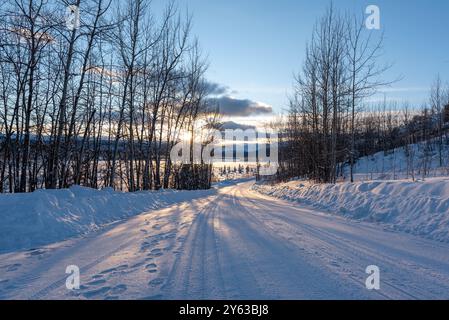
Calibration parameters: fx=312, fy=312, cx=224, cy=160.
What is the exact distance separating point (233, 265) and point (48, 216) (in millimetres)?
4952

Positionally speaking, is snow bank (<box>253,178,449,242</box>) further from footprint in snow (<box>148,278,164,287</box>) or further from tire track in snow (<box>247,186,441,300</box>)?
footprint in snow (<box>148,278,164,287</box>)

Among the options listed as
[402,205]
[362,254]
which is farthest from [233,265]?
[402,205]

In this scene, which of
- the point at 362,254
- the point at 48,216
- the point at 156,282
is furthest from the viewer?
the point at 48,216

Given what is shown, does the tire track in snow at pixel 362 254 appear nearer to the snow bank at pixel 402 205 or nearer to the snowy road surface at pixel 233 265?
the snowy road surface at pixel 233 265

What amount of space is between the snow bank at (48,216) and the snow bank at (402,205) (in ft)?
25.3

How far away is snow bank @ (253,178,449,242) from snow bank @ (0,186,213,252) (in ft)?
25.3

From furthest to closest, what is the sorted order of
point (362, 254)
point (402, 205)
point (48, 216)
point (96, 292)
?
point (402, 205) < point (48, 216) < point (362, 254) < point (96, 292)

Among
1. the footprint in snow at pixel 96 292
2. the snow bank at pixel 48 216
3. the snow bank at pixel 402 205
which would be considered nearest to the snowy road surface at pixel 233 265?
the footprint in snow at pixel 96 292

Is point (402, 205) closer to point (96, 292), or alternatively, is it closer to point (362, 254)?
point (362, 254)

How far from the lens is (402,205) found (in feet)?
28.5

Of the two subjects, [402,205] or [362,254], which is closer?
[362,254]

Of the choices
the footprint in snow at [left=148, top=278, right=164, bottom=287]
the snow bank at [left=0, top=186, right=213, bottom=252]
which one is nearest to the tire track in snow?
the footprint in snow at [left=148, top=278, right=164, bottom=287]
